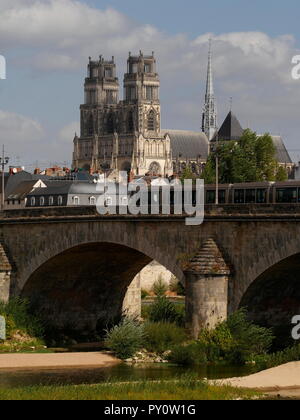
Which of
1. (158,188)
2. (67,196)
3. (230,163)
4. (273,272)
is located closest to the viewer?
(273,272)

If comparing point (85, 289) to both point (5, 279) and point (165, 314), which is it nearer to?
point (5, 279)

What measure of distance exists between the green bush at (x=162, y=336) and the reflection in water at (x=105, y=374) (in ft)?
6.07

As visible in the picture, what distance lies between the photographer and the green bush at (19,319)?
7469 centimetres

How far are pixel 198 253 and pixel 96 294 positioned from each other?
18.4 metres

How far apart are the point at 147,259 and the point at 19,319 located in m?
9.53

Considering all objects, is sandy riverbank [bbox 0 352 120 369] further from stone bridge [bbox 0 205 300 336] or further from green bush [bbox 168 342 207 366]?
stone bridge [bbox 0 205 300 336]

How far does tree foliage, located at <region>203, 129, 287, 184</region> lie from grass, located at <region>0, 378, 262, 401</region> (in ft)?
233

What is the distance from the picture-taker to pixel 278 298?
214 ft

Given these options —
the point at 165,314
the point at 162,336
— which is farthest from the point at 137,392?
the point at 165,314

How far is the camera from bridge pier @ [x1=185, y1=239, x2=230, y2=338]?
6366 cm
